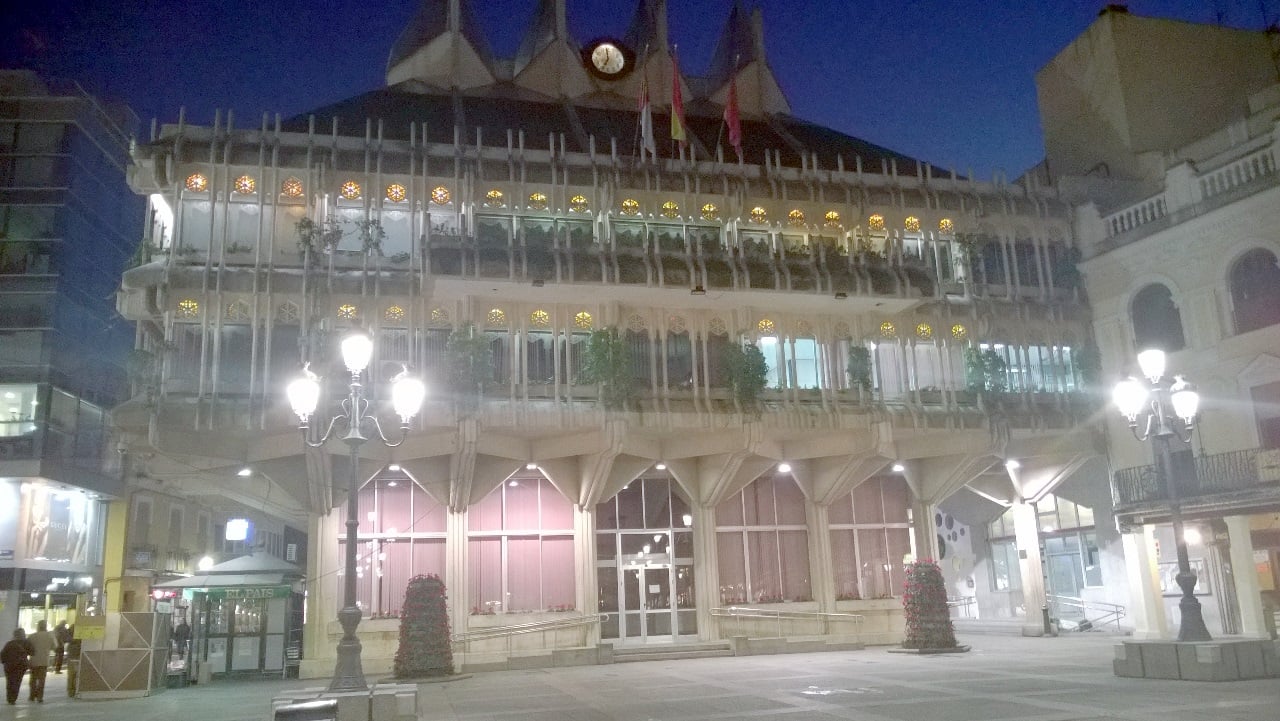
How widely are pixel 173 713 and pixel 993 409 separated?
23.4 meters

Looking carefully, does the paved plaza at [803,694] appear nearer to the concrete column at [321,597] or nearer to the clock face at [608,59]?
the concrete column at [321,597]

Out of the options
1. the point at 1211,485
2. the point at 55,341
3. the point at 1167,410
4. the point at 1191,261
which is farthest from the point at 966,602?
the point at 55,341

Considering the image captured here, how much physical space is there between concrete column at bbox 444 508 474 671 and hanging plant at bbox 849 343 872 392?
40.8 feet

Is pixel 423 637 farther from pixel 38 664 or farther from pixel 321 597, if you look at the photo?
pixel 38 664

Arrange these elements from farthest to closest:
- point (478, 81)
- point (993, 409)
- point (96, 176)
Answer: point (96, 176) < point (478, 81) < point (993, 409)

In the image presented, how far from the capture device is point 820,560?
104 feet

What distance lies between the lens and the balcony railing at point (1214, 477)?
77.5ft

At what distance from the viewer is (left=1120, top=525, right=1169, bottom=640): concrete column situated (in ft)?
92.1

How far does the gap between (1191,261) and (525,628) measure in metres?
22.1

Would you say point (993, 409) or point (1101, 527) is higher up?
point (993, 409)

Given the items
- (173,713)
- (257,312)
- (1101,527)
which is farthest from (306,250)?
(1101,527)

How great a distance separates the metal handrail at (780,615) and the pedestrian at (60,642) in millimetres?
19749

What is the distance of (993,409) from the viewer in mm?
29719

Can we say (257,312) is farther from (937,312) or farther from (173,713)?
(937,312)
